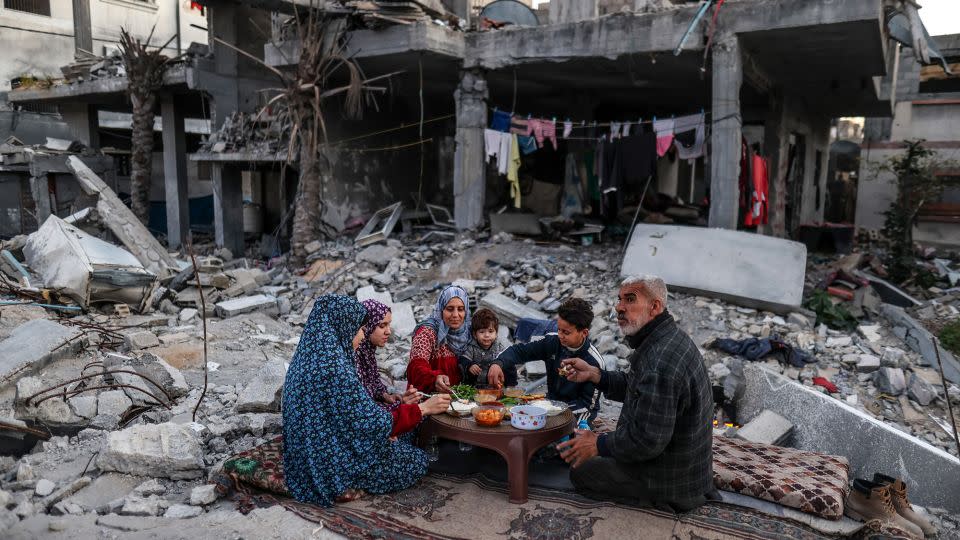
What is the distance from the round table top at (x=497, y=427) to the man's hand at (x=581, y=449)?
0.49ft

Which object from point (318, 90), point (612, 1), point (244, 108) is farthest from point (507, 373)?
point (244, 108)

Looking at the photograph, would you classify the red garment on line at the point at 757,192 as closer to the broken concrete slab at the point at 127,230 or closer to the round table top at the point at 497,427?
the round table top at the point at 497,427

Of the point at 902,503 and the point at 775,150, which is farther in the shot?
the point at 775,150

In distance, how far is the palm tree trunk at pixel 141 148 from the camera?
15344 millimetres

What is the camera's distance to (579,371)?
4.33 metres

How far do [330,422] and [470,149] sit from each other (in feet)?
28.6

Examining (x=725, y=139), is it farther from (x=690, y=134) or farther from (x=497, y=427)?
(x=497, y=427)

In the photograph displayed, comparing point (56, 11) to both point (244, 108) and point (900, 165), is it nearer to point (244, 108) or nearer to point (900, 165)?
point (244, 108)

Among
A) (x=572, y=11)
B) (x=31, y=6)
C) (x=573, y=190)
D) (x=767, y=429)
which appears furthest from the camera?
(x=31, y=6)

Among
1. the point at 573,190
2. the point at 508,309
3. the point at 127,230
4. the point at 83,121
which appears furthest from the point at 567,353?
the point at 83,121

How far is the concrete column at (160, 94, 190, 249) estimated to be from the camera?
647 inches

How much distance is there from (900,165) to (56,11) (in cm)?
2647

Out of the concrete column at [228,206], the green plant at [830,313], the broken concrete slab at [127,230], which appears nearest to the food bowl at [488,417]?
the green plant at [830,313]

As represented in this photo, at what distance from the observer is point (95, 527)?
363 cm
